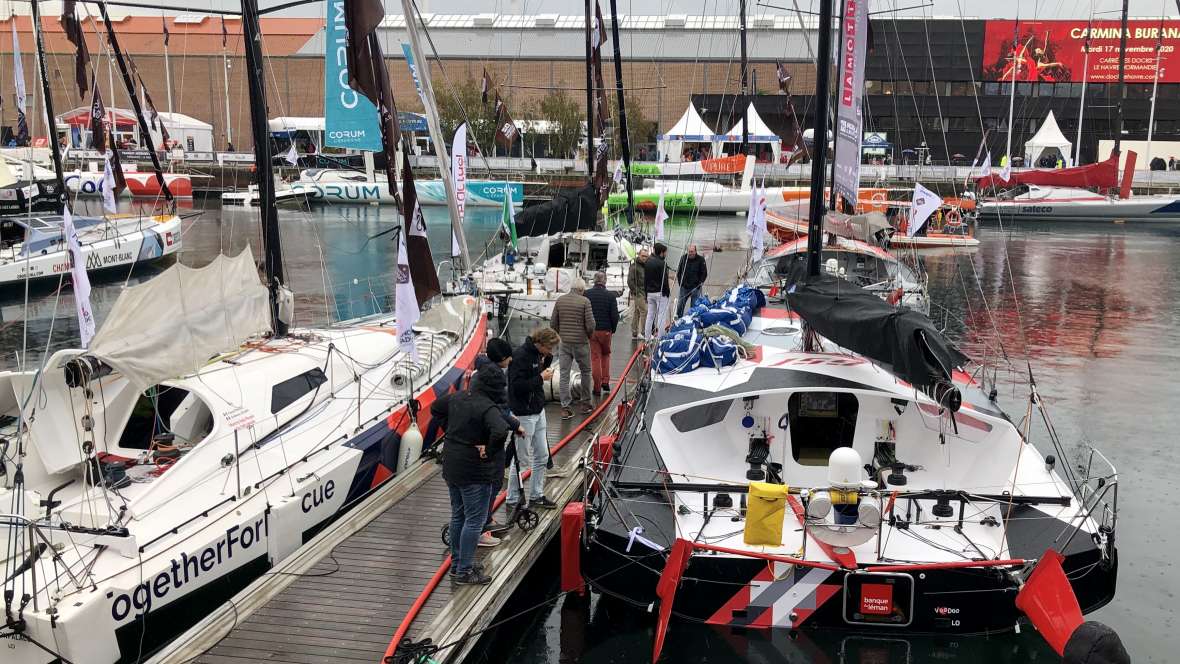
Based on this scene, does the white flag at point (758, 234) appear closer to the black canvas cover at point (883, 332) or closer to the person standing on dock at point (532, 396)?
the black canvas cover at point (883, 332)

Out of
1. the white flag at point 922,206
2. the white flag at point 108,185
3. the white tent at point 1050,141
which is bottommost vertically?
the white flag at point 922,206

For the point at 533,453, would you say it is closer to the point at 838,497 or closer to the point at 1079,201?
the point at 838,497

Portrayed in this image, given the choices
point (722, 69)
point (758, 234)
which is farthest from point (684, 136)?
point (722, 69)

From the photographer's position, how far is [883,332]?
8070 mm

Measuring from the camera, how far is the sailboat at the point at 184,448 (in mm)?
6352

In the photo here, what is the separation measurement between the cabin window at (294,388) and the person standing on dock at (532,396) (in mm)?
2364

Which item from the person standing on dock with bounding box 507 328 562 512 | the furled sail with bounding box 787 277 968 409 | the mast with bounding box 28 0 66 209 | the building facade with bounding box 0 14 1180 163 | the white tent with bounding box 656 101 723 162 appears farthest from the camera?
the building facade with bounding box 0 14 1180 163

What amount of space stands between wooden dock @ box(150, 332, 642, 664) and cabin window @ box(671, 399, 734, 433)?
1.31m

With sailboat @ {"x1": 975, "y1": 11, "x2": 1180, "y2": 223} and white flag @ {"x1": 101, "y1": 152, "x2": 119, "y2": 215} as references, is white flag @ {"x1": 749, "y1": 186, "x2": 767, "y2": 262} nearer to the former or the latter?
white flag @ {"x1": 101, "y1": 152, "x2": 119, "y2": 215}

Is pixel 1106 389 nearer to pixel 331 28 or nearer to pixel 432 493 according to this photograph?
pixel 432 493

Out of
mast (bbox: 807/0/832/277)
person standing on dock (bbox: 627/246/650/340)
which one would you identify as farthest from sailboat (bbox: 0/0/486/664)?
person standing on dock (bbox: 627/246/650/340)

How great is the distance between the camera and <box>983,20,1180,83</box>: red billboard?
61.2 m

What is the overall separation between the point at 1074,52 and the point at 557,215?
53.9 m

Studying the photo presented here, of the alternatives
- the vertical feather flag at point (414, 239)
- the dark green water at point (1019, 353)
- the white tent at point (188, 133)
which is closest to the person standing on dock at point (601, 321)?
the vertical feather flag at point (414, 239)
